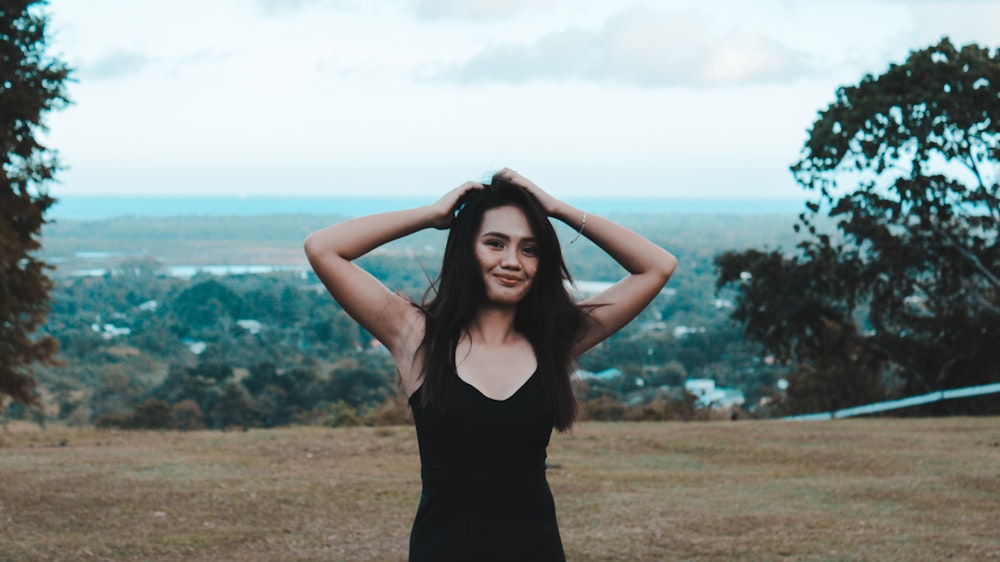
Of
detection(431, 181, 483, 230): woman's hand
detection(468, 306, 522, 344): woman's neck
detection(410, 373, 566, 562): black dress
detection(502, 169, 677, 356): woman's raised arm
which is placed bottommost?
detection(410, 373, 566, 562): black dress

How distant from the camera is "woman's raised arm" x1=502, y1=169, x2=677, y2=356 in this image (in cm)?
307

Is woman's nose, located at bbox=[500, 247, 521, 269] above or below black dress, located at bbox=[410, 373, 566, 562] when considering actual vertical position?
above

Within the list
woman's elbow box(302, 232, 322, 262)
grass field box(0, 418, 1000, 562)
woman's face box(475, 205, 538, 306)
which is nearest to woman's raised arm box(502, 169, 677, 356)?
woman's face box(475, 205, 538, 306)

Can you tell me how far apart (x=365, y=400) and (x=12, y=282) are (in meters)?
13.9

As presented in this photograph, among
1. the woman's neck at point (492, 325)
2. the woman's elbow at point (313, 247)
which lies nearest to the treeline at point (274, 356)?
the woman's neck at point (492, 325)

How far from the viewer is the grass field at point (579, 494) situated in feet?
23.5

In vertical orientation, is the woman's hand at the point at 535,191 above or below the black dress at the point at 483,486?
above

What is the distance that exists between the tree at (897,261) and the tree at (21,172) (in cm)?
1160

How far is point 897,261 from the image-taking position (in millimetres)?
19375

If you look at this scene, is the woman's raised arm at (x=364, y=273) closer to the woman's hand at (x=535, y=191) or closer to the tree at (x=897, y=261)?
the woman's hand at (x=535, y=191)

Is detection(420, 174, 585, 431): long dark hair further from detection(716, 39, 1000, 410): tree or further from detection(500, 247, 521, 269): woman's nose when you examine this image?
detection(716, 39, 1000, 410): tree

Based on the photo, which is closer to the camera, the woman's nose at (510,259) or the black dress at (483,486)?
the black dress at (483,486)

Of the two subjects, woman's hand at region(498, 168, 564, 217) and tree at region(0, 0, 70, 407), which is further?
tree at region(0, 0, 70, 407)

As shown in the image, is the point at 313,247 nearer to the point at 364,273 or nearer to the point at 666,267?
the point at 364,273
